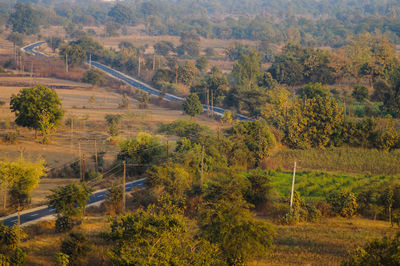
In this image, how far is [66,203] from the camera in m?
26.7

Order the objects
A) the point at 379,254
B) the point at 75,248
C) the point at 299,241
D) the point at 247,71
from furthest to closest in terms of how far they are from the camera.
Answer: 1. the point at 247,71
2. the point at 299,241
3. the point at 75,248
4. the point at 379,254

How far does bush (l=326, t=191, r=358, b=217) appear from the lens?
90.9 feet

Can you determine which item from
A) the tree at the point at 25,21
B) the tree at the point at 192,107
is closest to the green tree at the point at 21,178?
the tree at the point at 192,107

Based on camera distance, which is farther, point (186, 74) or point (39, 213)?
point (186, 74)

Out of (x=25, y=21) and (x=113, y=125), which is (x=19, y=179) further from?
(x=25, y=21)

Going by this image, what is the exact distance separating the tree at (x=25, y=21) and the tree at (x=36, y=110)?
97649 millimetres

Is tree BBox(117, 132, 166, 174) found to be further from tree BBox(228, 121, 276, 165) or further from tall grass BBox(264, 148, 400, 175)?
tall grass BBox(264, 148, 400, 175)

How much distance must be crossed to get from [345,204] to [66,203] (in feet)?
54.3

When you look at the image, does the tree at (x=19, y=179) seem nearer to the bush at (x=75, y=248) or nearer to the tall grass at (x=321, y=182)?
the bush at (x=75, y=248)

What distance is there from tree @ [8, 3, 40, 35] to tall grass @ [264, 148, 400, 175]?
380ft

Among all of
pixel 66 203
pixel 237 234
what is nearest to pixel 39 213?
pixel 66 203

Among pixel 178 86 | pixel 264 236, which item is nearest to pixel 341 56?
pixel 178 86

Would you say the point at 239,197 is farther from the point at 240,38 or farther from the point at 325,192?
the point at 240,38

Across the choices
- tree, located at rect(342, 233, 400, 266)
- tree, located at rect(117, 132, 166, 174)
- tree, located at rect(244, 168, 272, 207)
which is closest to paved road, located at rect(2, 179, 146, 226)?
tree, located at rect(117, 132, 166, 174)
